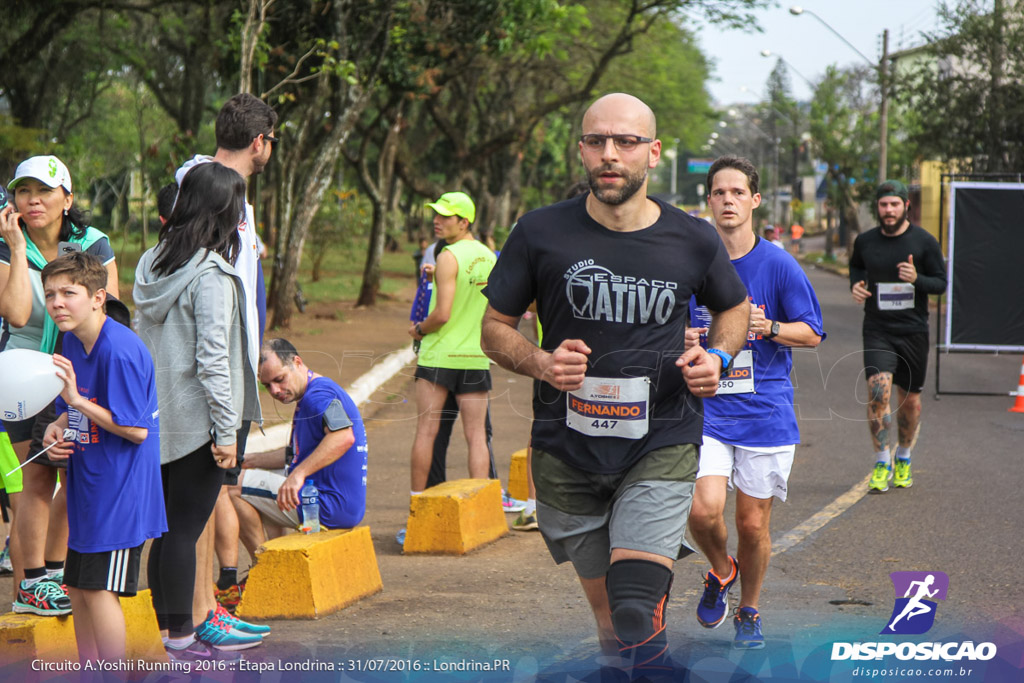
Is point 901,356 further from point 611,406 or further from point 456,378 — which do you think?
point 611,406

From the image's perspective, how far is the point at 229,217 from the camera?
4621mm

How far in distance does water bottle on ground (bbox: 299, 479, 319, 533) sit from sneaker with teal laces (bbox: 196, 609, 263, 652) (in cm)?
99

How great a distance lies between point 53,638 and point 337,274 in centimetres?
3033

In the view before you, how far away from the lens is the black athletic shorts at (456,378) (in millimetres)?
7426

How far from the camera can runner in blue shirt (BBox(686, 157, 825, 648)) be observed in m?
5.05

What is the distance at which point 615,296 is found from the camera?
3.80m

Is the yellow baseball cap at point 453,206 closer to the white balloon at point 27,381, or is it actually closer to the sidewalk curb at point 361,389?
the sidewalk curb at point 361,389

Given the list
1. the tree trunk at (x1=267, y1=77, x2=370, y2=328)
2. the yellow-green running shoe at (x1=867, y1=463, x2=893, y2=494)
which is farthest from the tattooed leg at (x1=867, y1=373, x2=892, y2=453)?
the tree trunk at (x1=267, y1=77, x2=370, y2=328)

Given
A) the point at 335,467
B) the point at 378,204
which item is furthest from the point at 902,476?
the point at 378,204

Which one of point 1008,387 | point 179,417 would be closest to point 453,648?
point 179,417

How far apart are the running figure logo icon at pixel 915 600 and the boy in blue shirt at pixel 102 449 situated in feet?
10.1

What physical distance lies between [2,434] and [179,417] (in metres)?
1.10

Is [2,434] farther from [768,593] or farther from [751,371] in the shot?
[768,593]

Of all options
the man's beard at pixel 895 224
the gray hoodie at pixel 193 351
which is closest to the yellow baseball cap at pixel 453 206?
the gray hoodie at pixel 193 351
